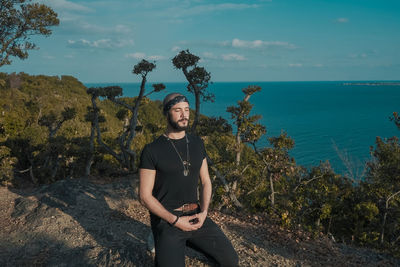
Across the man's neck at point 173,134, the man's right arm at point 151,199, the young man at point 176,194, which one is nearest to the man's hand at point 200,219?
the young man at point 176,194

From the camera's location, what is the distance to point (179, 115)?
14.0ft

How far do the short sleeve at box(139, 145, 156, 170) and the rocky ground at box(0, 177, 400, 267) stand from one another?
183 centimetres

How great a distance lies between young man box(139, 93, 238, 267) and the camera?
416cm

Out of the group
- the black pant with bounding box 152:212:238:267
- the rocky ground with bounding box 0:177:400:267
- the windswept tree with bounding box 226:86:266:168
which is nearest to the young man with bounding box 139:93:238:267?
the black pant with bounding box 152:212:238:267

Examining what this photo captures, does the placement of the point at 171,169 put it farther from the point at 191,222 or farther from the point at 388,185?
the point at 388,185

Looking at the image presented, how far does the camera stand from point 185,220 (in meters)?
4.26

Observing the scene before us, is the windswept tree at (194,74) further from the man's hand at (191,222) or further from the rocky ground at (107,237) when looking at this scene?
the man's hand at (191,222)

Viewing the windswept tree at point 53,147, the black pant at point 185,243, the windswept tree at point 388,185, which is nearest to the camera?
the black pant at point 185,243

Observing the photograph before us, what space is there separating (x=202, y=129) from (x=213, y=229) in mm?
5326

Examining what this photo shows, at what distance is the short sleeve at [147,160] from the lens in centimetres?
413

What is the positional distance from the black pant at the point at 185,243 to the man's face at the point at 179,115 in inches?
51.9

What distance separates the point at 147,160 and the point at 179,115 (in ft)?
2.39

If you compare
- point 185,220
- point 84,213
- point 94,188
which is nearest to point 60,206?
point 84,213

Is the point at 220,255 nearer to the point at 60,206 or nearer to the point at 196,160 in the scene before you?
the point at 196,160
